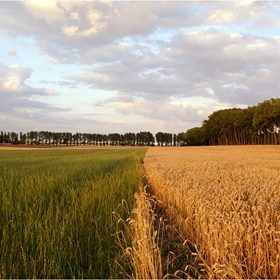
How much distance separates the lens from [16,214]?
479cm

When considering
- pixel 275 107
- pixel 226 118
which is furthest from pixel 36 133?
pixel 275 107

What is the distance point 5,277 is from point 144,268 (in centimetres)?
→ 149

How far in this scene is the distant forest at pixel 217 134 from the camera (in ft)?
218

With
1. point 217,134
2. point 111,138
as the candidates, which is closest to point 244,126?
point 217,134

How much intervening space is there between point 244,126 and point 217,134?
1916cm

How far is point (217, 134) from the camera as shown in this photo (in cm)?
10394

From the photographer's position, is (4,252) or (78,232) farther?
(78,232)

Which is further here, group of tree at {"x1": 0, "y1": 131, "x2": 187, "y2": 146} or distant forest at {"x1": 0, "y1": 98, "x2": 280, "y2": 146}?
group of tree at {"x1": 0, "y1": 131, "x2": 187, "y2": 146}

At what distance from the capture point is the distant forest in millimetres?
66375

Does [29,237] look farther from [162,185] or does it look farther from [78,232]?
[162,185]

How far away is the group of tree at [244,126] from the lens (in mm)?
64875

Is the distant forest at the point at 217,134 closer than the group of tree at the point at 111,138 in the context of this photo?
Yes

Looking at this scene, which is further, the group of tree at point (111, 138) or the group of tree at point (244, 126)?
the group of tree at point (111, 138)

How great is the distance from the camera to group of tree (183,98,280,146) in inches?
2554
